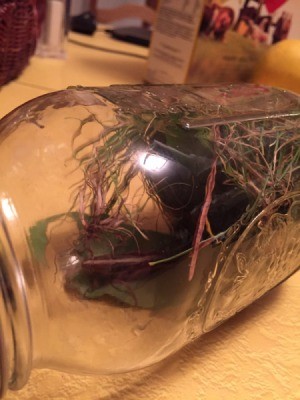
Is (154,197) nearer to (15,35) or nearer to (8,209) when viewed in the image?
(8,209)

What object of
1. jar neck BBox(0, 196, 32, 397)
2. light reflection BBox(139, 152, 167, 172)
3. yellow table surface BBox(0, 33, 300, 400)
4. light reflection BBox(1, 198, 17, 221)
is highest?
light reflection BBox(139, 152, 167, 172)

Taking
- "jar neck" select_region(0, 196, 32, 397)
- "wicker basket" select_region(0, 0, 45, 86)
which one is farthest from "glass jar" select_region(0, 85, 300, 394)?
"wicker basket" select_region(0, 0, 45, 86)

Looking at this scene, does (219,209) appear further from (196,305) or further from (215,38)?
(215,38)

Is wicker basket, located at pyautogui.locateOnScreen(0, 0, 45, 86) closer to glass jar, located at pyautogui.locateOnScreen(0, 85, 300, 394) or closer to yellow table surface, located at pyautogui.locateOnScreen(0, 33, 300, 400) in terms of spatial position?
glass jar, located at pyautogui.locateOnScreen(0, 85, 300, 394)

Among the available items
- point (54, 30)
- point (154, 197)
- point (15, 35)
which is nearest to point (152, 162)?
point (154, 197)

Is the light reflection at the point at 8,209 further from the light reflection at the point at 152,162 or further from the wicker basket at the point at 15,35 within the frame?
the wicker basket at the point at 15,35

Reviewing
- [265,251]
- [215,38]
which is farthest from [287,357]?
[215,38]
